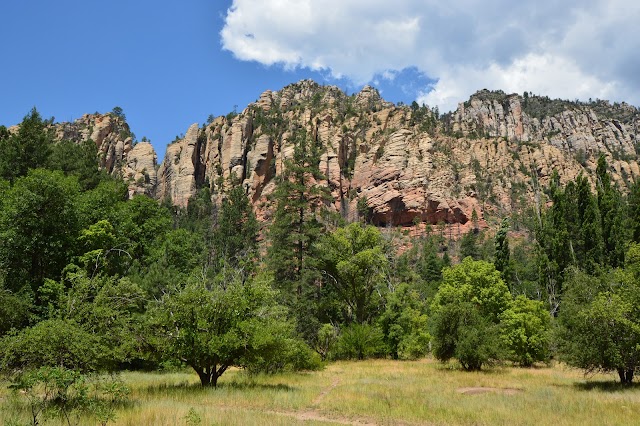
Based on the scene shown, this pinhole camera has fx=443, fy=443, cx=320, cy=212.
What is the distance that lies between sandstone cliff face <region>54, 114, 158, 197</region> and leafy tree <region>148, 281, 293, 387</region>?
108 meters

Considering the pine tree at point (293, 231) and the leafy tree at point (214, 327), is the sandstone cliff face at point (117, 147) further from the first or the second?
the leafy tree at point (214, 327)

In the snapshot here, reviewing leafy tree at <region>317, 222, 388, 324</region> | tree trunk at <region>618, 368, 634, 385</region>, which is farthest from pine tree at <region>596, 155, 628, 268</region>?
tree trunk at <region>618, 368, 634, 385</region>

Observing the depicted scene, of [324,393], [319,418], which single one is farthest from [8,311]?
[319,418]

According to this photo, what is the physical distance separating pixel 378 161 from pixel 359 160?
7137 millimetres

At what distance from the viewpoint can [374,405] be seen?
14492mm

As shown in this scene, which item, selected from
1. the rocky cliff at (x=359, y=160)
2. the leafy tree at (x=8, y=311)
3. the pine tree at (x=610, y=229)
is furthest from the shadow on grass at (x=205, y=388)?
the rocky cliff at (x=359, y=160)

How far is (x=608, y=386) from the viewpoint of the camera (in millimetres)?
19484

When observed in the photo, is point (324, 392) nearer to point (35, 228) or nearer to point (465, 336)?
point (465, 336)

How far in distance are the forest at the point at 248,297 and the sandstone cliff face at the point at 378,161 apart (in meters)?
55.0

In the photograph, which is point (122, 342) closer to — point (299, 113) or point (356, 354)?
point (356, 354)

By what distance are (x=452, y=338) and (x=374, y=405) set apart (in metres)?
13.6

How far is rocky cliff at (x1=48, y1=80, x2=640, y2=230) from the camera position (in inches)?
4500

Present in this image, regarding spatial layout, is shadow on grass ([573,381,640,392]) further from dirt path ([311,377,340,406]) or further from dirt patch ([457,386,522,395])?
dirt path ([311,377,340,406])

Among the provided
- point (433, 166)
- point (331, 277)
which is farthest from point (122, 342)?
point (433, 166)
